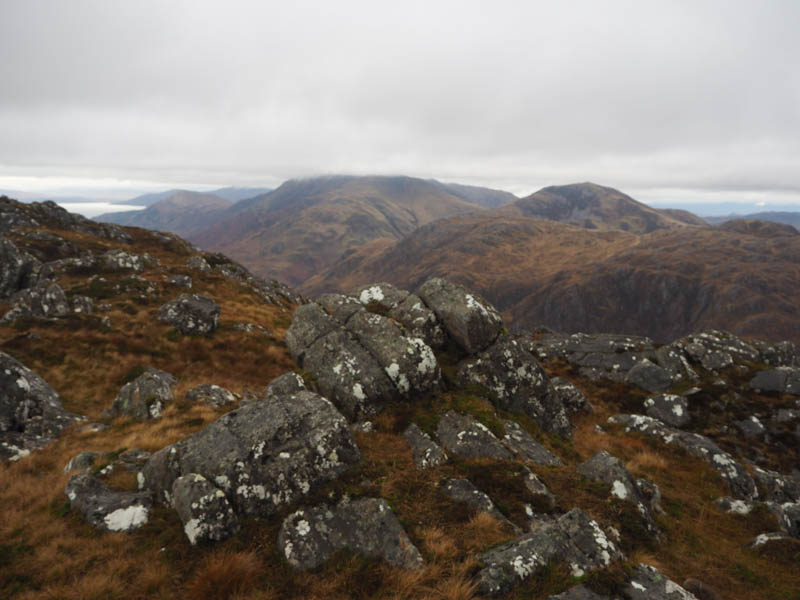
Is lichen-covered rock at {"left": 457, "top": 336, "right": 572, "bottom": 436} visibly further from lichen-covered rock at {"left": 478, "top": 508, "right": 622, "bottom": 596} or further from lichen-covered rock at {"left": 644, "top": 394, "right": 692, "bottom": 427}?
lichen-covered rock at {"left": 644, "top": 394, "right": 692, "bottom": 427}

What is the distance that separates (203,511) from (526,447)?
11.8 meters

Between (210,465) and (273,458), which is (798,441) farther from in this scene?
(210,465)

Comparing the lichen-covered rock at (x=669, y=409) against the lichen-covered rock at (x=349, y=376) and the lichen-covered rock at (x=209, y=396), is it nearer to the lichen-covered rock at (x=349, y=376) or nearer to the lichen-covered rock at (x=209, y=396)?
the lichen-covered rock at (x=349, y=376)

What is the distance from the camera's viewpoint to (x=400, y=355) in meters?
16.7

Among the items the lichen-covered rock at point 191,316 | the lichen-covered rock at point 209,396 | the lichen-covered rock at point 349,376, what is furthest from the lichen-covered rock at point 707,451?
the lichen-covered rock at point 191,316

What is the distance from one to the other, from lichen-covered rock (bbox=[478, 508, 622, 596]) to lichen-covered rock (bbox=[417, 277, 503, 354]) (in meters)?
11.1

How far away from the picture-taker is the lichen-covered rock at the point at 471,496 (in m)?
10.3

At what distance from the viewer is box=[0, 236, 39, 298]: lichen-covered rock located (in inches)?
1523

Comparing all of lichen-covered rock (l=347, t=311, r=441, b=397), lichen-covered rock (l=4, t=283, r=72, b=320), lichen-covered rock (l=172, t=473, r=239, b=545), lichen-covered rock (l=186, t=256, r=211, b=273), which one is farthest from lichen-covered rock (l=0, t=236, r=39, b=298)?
lichen-covered rock (l=172, t=473, r=239, b=545)

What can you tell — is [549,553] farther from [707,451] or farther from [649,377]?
[649,377]

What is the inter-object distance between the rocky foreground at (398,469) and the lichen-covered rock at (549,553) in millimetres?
46

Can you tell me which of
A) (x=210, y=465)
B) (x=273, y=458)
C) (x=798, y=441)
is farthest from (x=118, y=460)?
(x=798, y=441)

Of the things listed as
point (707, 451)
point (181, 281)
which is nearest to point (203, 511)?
point (707, 451)

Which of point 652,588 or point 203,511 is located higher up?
point 203,511
